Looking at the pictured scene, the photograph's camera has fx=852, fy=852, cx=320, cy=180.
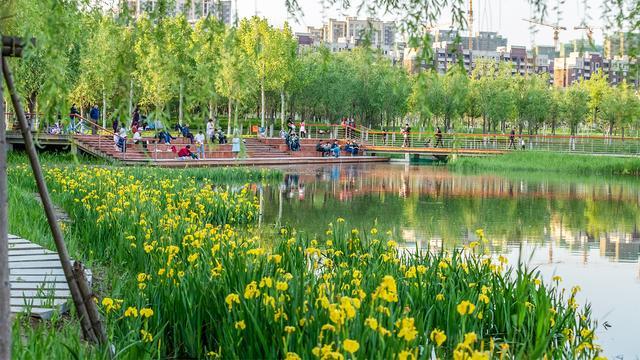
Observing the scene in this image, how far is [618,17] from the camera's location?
16.0ft

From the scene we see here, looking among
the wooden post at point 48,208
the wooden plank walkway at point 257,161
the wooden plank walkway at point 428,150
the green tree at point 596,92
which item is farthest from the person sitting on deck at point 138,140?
the green tree at point 596,92

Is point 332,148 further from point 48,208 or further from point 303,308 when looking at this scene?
point 48,208

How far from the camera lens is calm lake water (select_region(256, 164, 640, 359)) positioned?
12.4m

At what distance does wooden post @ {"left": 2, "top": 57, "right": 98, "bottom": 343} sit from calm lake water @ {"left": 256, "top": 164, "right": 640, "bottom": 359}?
13.7ft

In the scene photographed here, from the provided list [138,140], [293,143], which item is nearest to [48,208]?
[138,140]

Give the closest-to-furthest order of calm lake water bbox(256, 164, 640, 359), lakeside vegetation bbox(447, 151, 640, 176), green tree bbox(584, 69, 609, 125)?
calm lake water bbox(256, 164, 640, 359), lakeside vegetation bbox(447, 151, 640, 176), green tree bbox(584, 69, 609, 125)

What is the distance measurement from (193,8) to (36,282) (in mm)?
3608

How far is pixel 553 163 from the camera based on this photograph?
4403 centimetres

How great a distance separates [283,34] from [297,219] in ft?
131

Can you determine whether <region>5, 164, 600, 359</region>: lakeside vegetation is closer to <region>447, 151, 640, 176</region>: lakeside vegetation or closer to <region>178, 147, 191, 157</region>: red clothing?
<region>178, 147, 191, 157</region>: red clothing

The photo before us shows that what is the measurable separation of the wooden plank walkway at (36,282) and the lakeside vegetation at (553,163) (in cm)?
3671

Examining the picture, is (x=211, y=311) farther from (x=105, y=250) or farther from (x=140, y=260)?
(x=105, y=250)

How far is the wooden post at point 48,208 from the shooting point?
17.3ft

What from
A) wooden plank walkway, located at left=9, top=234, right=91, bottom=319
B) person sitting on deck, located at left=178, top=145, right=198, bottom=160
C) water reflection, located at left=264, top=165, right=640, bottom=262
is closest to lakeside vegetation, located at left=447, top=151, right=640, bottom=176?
water reflection, located at left=264, top=165, right=640, bottom=262
